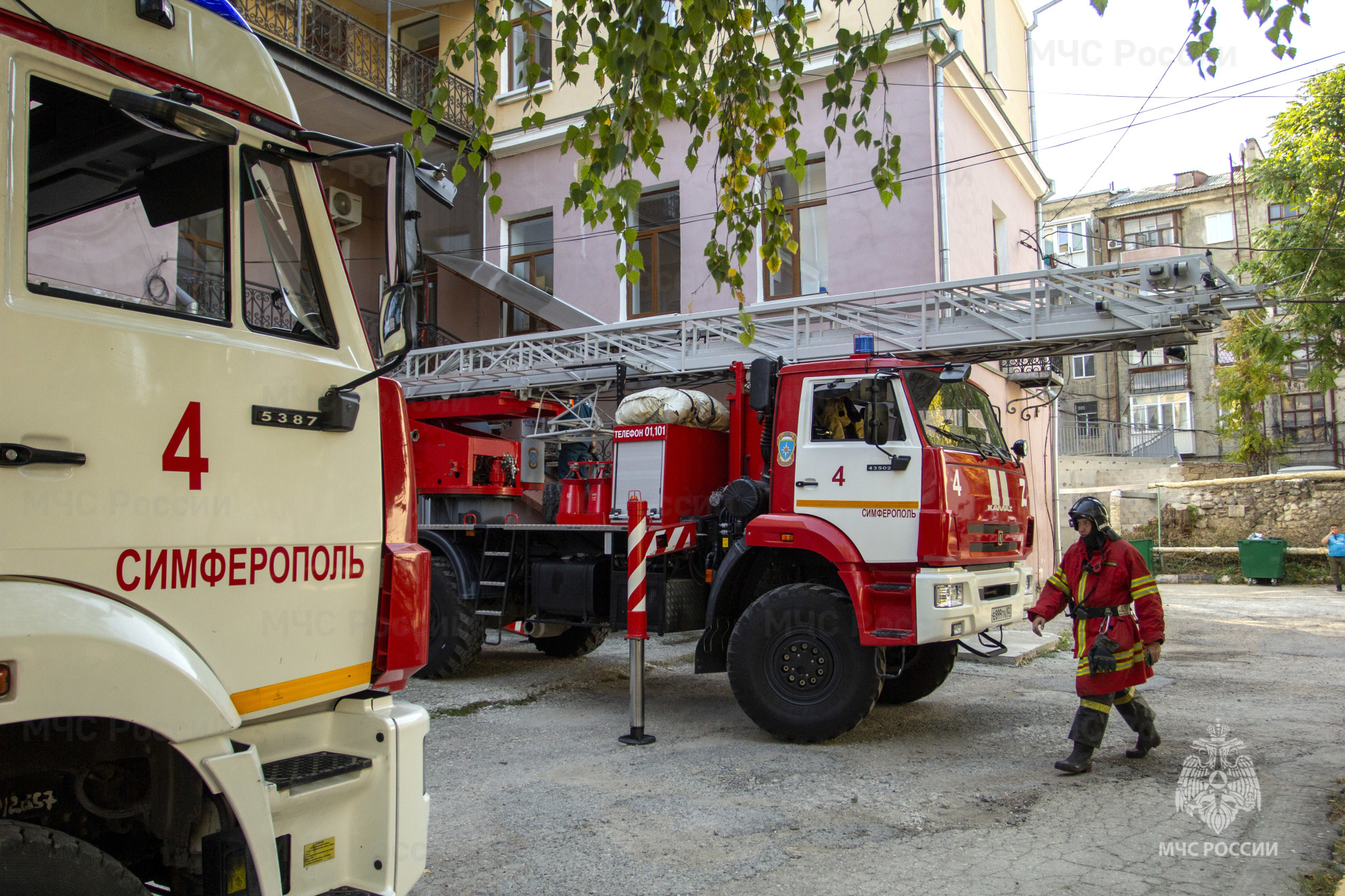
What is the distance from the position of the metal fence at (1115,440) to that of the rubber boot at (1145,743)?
948 inches

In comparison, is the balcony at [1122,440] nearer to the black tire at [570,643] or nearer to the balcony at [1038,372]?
the balcony at [1038,372]

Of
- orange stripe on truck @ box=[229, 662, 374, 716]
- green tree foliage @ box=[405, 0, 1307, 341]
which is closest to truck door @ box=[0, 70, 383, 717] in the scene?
orange stripe on truck @ box=[229, 662, 374, 716]

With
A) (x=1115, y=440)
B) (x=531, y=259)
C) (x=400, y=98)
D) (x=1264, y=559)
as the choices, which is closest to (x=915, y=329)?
(x=531, y=259)

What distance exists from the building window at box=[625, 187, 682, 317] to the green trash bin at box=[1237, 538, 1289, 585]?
1330cm

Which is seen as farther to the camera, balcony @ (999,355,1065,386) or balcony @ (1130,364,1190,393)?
balcony @ (1130,364,1190,393)

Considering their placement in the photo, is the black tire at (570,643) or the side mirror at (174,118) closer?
the side mirror at (174,118)

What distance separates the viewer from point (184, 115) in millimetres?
2350

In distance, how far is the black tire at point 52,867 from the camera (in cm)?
187

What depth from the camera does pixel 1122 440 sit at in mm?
32188

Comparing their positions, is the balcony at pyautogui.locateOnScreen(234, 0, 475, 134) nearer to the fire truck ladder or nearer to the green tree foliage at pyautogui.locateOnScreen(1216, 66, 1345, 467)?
the fire truck ladder

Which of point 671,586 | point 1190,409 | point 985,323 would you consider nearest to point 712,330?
point 985,323

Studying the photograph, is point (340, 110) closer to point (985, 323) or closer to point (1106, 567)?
point (985, 323)

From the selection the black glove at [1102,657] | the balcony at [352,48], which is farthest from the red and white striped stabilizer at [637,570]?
the balcony at [352,48]

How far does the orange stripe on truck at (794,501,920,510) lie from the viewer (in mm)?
6047
